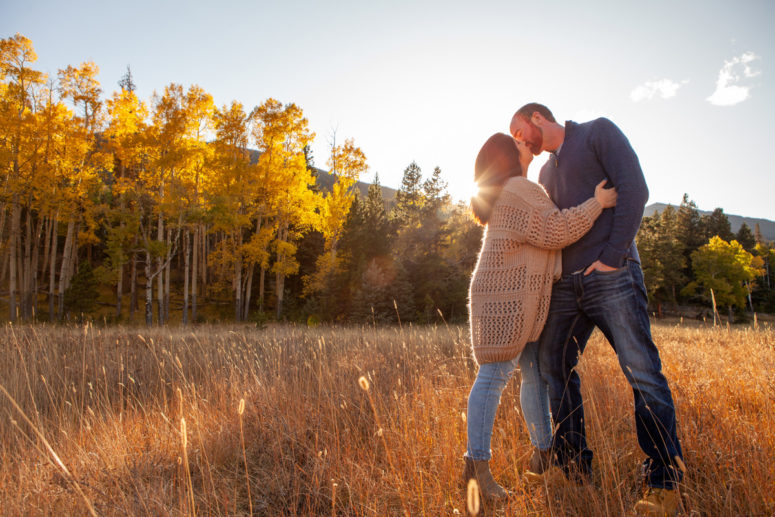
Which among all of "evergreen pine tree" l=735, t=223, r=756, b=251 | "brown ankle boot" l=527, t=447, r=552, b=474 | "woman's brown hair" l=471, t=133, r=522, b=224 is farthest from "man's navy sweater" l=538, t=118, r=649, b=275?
"evergreen pine tree" l=735, t=223, r=756, b=251

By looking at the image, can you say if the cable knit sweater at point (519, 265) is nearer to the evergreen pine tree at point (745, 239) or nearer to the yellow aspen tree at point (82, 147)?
the yellow aspen tree at point (82, 147)

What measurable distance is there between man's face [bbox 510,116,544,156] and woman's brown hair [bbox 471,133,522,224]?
0.40 feet

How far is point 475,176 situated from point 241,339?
7115 millimetres

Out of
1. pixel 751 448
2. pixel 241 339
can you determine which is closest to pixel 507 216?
pixel 751 448

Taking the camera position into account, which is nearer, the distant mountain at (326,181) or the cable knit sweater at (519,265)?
the cable knit sweater at (519,265)

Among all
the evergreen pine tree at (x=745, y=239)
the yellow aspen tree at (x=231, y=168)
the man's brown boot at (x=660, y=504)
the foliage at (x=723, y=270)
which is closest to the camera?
the man's brown boot at (x=660, y=504)

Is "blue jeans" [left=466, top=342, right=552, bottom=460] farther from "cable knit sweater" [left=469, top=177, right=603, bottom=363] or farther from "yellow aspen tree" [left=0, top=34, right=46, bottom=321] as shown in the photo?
"yellow aspen tree" [left=0, top=34, right=46, bottom=321]

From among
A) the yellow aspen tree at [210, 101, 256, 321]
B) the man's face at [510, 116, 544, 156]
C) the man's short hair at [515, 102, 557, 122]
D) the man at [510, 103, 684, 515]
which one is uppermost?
the yellow aspen tree at [210, 101, 256, 321]

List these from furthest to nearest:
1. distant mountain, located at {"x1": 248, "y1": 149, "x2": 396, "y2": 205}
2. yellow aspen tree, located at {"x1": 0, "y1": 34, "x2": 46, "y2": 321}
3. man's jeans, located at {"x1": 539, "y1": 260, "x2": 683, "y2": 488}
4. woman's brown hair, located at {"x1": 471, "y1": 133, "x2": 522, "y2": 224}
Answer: distant mountain, located at {"x1": 248, "y1": 149, "x2": 396, "y2": 205}
yellow aspen tree, located at {"x1": 0, "y1": 34, "x2": 46, "y2": 321}
woman's brown hair, located at {"x1": 471, "y1": 133, "x2": 522, "y2": 224}
man's jeans, located at {"x1": 539, "y1": 260, "x2": 683, "y2": 488}

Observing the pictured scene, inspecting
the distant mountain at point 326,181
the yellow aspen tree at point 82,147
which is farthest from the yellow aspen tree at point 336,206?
the yellow aspen tree at point 82,147

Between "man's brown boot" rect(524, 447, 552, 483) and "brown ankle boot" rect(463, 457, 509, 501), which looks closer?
"brown ankle boot" rect(463, 457, 509, 501)

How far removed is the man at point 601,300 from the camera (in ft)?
5.78

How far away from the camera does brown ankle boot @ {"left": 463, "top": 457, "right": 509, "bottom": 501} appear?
1826 mm

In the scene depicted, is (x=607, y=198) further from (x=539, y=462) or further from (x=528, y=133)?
(x=539, y=462)
